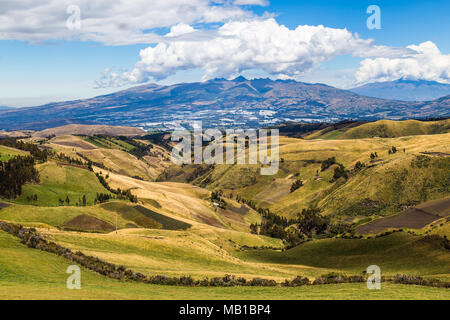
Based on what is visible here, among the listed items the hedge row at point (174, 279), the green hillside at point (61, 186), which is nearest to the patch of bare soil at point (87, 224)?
the green hillside at point (61, 186)

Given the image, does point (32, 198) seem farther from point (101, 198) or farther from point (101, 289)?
point (101, 289)

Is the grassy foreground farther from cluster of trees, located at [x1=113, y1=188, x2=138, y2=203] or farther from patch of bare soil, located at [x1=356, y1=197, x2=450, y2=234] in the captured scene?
cluster of trees, located at [x1=113, y1=188, x2=138, y2=203]

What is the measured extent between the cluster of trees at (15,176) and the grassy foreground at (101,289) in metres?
92.7

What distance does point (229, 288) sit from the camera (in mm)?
35406

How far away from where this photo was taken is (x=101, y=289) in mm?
28031

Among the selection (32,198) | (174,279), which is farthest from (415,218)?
(32,198)

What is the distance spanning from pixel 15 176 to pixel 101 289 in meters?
114

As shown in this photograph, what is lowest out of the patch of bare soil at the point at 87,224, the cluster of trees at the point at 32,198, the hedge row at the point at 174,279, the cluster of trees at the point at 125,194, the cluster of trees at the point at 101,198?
the cluster of trees at the point at 125,194

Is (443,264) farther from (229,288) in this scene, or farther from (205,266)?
(229,288)

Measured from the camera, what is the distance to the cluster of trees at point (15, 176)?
390 feet

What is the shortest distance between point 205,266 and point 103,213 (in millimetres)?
56907

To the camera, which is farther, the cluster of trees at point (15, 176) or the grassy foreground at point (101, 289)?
the cluster of trees at point (15, 176)

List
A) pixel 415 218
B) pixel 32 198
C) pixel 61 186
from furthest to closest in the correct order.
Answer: pixel 61 186 → pixel 32 198 → pixel 415 218

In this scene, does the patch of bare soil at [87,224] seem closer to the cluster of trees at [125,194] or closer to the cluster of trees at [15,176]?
the cluster of trees at [15,176]
